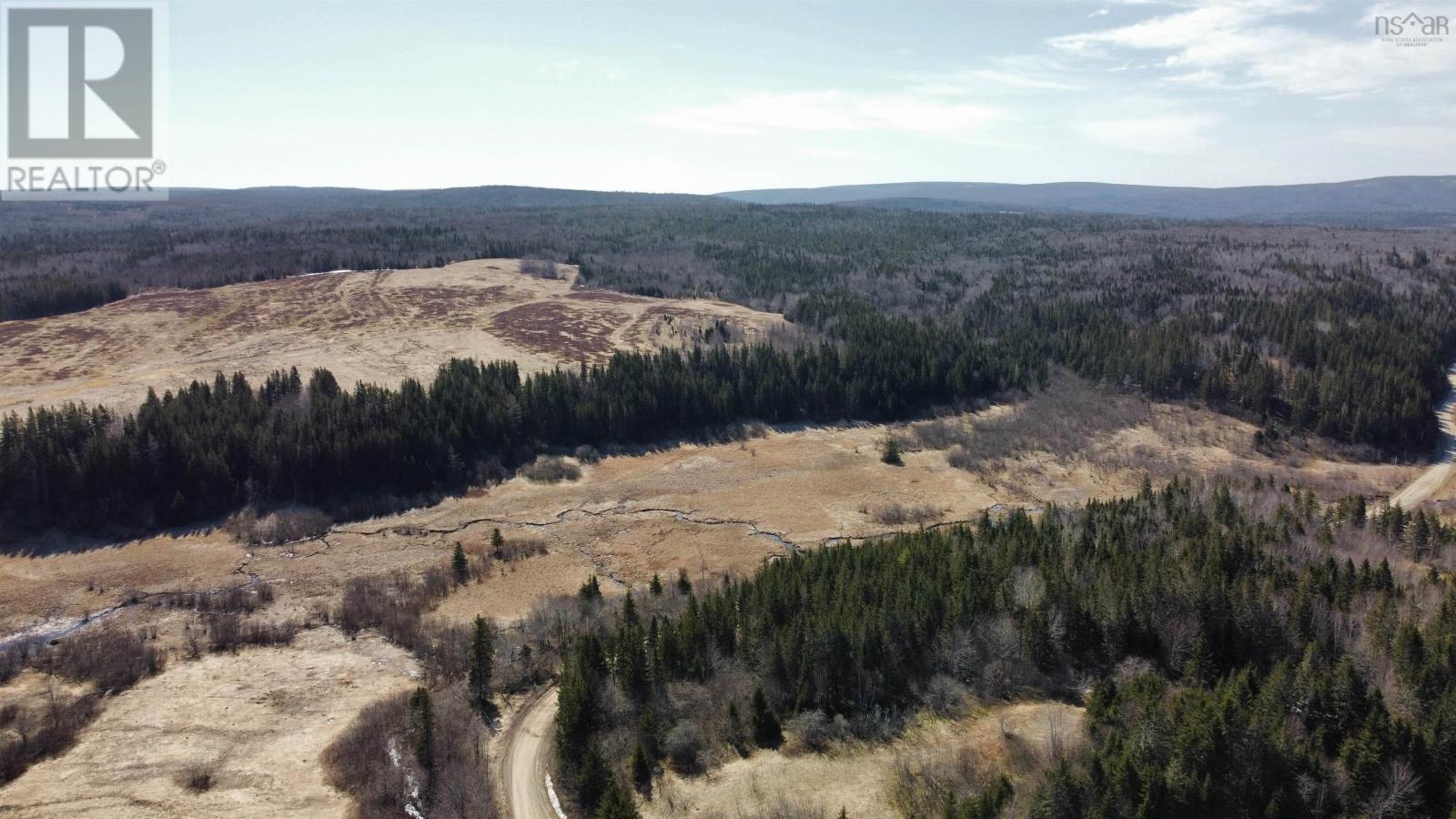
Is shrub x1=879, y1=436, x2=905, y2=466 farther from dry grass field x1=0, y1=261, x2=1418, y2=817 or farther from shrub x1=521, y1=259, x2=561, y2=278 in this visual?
shrub x1=521, y1=259, x2=561, y2=278

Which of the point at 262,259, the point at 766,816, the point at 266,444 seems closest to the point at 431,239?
the point at 262,259

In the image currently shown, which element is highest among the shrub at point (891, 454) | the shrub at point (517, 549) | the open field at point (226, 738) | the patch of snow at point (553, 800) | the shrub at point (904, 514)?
the shrub at point (891, 454)

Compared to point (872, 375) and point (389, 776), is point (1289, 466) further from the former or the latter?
point (389, 776)

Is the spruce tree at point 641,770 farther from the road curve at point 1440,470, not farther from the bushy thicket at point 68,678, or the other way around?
the road curve at point 1440,470

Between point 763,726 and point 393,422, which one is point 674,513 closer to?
point 393,422

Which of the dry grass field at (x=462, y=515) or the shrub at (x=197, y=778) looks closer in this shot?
the shrub at (x=197, y=778)

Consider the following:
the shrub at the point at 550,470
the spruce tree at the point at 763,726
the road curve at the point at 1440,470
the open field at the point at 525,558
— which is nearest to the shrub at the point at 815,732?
the spruce tree at the point at 763,726
